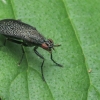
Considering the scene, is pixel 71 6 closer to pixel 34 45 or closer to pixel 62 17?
pixel 62 17

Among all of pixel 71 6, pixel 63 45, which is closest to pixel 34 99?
pixel 63 45

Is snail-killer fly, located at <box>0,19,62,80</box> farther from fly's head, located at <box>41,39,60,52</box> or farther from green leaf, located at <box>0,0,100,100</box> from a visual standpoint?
green leaf, located at <box>0,0,100,100</box>

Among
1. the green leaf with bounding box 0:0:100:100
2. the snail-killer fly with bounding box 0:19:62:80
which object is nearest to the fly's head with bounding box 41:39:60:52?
the snail-killer fly with bounding box 0:19:62:80

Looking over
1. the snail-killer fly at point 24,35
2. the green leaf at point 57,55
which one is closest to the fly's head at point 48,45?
the snail-killer fly at point 24,35

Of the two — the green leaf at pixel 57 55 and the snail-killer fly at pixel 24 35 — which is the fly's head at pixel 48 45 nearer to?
the snail-killer fly at pixel 24 35

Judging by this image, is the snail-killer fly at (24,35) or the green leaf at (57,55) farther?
the snail-killer fly at (24,35)
